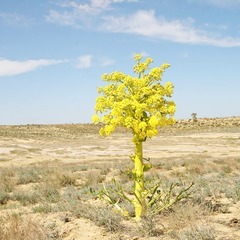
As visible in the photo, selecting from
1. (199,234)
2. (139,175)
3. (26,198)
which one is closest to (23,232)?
(139,175)

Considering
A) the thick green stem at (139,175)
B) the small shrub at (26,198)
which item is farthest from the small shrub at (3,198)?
the thick green stem at (139,175)

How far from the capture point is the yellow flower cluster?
6.74m

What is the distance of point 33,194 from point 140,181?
257 inches

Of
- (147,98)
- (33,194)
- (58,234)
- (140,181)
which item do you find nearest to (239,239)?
(140,181)

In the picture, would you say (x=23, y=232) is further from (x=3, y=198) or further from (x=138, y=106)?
(x=3, y=198)

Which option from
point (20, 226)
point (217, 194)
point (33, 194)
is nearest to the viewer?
point (20, 226)

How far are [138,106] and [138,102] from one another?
0.28 m

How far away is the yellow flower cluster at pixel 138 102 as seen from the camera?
6.74 m

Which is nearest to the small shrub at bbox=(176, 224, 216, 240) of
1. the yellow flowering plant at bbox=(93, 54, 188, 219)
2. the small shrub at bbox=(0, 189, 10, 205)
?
the yellow flowering plant at bbox=(93, 54, 188, 219)

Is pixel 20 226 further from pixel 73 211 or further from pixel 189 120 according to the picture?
pixel 189 120

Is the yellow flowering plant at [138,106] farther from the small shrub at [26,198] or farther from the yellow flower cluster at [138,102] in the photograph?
the small shrub at [26,198]

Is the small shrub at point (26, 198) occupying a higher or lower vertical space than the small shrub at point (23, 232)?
lower

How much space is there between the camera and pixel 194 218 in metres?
7.12

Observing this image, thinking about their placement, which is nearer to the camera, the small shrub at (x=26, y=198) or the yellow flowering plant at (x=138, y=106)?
the yellow flowering plant at (x=138, y=106)
